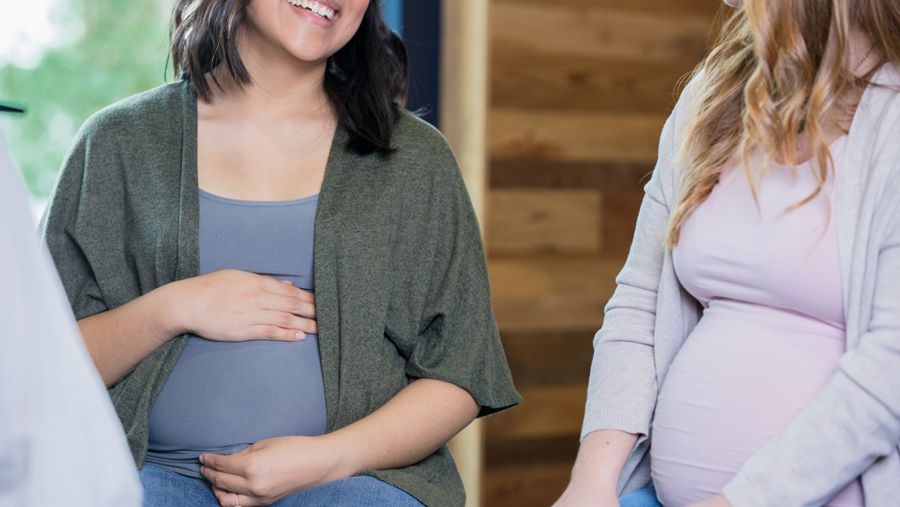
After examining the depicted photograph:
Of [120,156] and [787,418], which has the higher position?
[120,156]

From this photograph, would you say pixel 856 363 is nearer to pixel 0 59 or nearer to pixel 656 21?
pixel 656 21

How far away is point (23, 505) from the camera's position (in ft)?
1.31

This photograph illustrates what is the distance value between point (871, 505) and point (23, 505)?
30.3 inches

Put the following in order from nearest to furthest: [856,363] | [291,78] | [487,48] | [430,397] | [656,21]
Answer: [856,363] → [430,397] → [291,78] → [487,48] → [656,21]

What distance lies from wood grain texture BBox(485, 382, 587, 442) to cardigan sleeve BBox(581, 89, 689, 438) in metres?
1.06

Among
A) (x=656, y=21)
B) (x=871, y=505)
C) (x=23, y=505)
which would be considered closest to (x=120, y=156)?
(x=23, y=505)

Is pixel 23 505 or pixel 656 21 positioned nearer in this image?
pixel 23 505

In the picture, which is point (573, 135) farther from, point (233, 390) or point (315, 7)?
point (233, 390)

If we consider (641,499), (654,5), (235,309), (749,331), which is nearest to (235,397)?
(235,309)

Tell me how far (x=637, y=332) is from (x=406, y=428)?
0.34m

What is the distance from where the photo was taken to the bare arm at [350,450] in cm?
93

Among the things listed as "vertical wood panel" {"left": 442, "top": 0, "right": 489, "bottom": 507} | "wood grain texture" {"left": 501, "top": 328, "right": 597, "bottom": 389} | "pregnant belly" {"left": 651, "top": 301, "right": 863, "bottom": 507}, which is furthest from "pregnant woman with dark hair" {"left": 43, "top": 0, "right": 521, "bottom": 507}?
"wood grain texture" {"left": 501, "top": 328, "right": 597, "bottom": 389}

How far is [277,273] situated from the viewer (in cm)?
110

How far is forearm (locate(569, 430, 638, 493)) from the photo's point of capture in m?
0.92
